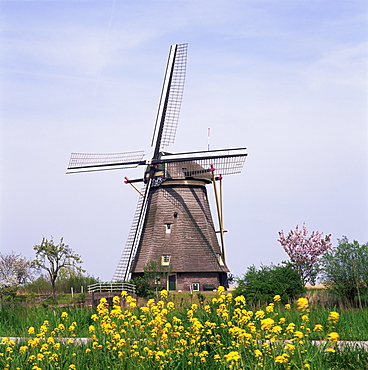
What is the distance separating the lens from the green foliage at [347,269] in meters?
23.3

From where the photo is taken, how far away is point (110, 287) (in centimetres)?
3253

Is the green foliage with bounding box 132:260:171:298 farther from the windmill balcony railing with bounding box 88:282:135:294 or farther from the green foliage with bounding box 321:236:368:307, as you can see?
the green foliage with bounding box 321:236:368:307

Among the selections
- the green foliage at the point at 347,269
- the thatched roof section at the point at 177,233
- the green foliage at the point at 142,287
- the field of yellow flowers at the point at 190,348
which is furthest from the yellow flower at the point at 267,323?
the thatched roof section at the point at 177,233

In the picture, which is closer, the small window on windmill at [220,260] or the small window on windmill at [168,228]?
the small window on windmill at [168,228]

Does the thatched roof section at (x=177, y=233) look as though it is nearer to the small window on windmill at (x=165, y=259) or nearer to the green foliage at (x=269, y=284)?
the small window on windmill at (x=165, y=259)

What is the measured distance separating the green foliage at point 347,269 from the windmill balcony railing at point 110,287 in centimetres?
1251

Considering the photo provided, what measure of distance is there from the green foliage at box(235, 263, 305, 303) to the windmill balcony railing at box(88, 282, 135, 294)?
9.49m

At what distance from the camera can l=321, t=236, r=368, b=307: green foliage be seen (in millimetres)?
23281

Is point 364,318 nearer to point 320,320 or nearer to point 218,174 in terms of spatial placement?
point 320,320

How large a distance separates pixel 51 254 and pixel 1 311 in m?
27.2

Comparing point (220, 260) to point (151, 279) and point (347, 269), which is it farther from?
point (347, 269)

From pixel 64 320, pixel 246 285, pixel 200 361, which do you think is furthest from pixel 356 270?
pixel 200 361

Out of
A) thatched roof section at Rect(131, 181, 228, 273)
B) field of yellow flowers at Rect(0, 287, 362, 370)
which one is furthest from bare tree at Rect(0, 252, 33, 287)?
field of yellow flowers at Rect(0, 287, 362, 370)

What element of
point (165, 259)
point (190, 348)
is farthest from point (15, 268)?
point (190, 348)
